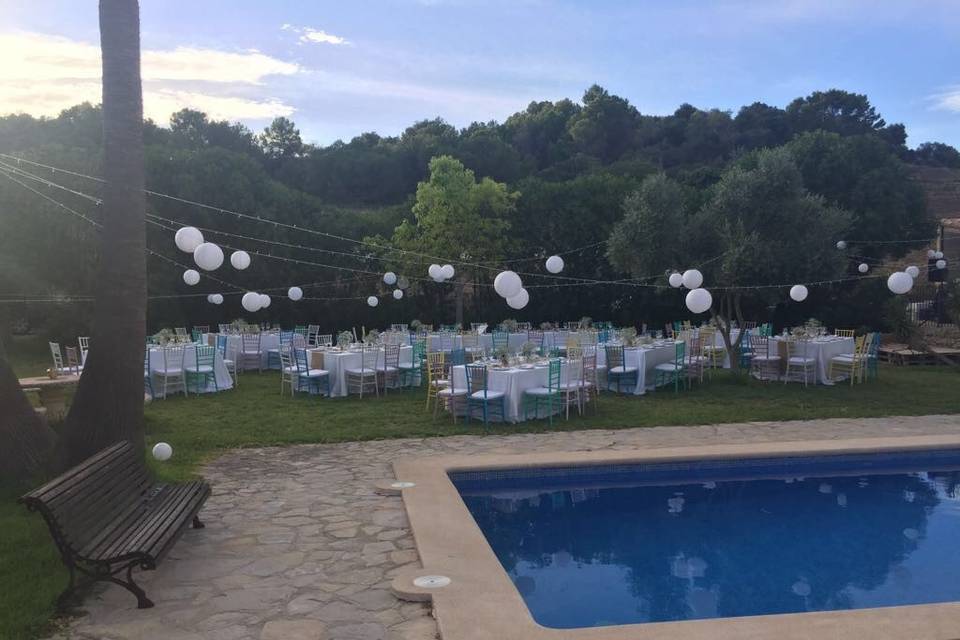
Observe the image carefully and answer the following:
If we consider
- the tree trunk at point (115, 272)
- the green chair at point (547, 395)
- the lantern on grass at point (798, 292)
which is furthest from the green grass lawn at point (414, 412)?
the lantern on grass at point (798, 292)

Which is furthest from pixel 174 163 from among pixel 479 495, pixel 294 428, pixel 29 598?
pixel 29 598

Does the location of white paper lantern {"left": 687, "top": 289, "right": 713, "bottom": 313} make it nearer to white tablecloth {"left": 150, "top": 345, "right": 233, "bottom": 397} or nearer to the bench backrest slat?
the bench backrest slat

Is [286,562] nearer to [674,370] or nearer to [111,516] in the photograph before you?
[111,516]

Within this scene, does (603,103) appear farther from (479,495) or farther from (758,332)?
(479,495)

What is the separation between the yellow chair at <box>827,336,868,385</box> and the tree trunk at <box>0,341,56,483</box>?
12.5 m

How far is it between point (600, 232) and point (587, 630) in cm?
2014

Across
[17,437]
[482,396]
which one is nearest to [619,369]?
[482,396]

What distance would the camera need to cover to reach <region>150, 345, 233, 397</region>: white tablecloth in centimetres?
1243

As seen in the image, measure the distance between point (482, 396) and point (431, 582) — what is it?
18.3 ft

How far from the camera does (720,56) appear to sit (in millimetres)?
16172

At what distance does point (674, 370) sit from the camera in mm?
12547

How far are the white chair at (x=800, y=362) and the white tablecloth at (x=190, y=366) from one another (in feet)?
35.1

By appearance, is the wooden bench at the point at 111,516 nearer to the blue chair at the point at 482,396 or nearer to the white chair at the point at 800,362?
the blue chair at the point at 482,396

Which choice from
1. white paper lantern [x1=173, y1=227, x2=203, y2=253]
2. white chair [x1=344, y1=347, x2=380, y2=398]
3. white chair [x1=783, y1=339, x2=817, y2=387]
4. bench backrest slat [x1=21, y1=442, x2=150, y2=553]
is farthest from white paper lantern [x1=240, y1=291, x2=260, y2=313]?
white chair [x1=783, y1=339, x2=817, y2=387]
